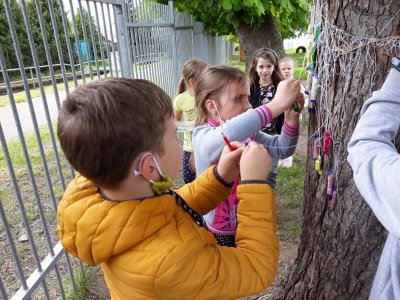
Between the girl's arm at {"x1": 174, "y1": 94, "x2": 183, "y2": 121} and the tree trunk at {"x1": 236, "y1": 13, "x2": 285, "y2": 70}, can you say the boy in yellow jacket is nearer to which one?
the girl's arm at {"x1": 174, "y1": 94, "x2": 183, "y2": 121}

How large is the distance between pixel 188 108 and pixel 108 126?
284 cm

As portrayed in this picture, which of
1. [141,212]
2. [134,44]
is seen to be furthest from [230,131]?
[134,44]

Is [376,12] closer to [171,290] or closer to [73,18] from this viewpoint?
[171,290]

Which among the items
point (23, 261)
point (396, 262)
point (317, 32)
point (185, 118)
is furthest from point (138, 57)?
point (396, 262)

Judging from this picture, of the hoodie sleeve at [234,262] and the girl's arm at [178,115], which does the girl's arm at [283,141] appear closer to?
the hoodie sleeve at [234,262]

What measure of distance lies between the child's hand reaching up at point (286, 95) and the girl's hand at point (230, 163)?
0.28m

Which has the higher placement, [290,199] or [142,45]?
[142,45]

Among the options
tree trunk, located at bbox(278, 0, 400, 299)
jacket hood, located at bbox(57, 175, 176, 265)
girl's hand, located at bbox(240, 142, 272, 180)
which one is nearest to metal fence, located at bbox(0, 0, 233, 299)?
jacket hood, located at bbox(57, 175, 176, 265)

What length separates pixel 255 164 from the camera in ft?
3.59

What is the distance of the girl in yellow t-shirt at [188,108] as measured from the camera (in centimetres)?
350

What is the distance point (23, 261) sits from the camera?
2752 mm

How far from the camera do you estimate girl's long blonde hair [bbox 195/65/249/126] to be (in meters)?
1.86

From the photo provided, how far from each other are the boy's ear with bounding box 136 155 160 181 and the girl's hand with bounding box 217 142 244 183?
35 cm

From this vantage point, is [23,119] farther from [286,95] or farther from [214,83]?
[286,95]
